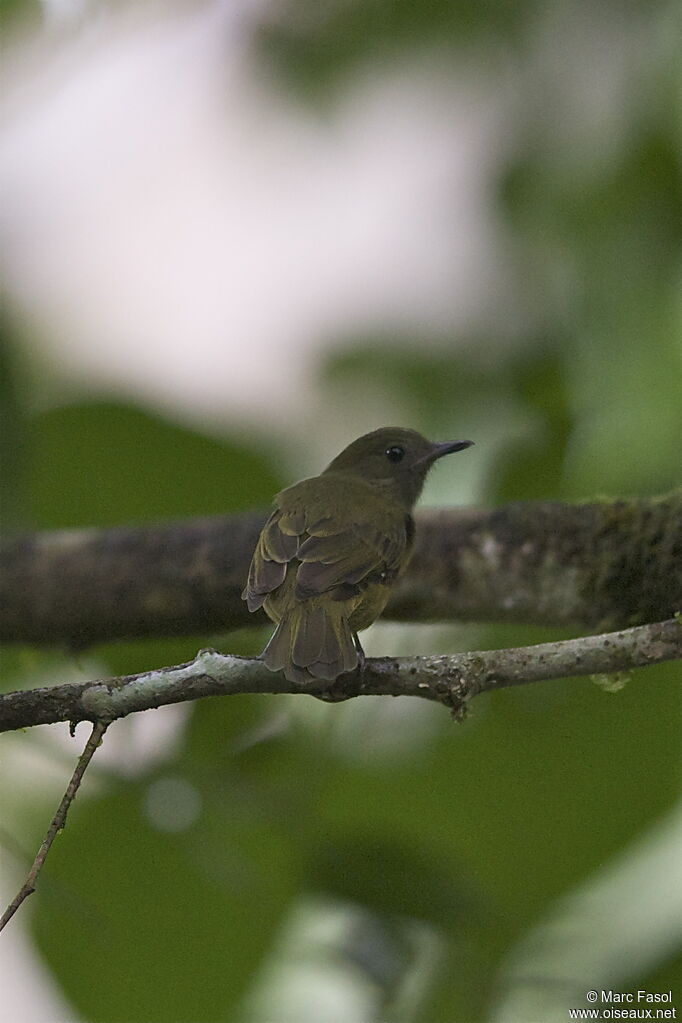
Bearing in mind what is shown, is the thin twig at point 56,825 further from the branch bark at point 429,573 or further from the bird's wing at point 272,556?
the branch bark at point 429,573

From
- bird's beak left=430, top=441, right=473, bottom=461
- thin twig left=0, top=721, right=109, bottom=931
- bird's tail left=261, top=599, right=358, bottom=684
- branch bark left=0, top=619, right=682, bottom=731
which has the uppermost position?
bird's beak left=430, top=441, right=473, bottom=461

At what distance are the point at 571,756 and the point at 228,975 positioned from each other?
110 cm

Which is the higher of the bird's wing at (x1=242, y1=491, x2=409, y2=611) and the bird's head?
the bird's head

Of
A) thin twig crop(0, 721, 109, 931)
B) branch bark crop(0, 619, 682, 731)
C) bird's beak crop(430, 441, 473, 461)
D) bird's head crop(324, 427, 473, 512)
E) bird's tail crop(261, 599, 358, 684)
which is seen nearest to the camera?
thin twig crop(0, 721, 109, 931)

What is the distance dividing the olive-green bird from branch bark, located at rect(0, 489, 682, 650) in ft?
0.87

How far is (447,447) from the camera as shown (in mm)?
3643

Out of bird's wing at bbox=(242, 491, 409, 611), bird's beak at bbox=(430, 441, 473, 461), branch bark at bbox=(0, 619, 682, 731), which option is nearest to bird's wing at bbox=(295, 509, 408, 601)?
bird's wing at bbox=(242, 491, 409, 611)

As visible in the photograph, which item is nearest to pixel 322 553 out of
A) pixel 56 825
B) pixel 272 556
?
pixel 272 556

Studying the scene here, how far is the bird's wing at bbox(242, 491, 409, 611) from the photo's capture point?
274cm

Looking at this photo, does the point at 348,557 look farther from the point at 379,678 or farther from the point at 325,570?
the point at 379,678

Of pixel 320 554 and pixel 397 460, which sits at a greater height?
pixel 397 460

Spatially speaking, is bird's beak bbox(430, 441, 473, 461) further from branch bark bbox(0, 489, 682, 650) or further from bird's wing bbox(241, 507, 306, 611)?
bird's wing bbox(241, 507, 306, 611)

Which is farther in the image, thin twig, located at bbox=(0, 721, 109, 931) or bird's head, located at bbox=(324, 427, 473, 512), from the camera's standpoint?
bird's head, located at bbox=(324, 427, 473, 512)

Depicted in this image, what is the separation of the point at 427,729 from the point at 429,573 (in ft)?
1.46
